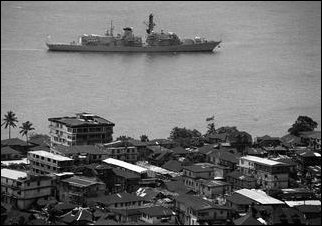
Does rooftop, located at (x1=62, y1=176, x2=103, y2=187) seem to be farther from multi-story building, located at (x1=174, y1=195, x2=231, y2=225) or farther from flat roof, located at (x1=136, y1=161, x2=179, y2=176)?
flat roof, located at (x1=136, y1=161, x2=179, y2=176)

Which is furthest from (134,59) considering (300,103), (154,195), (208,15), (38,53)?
(154,195)

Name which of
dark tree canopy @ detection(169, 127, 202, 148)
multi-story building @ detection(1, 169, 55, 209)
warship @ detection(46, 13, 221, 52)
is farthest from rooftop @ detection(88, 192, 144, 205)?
warship @ detection(46, 13, 221, 52)

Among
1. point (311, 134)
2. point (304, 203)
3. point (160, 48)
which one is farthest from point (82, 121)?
point (160, 48)

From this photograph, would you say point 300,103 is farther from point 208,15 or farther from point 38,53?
point 208,15

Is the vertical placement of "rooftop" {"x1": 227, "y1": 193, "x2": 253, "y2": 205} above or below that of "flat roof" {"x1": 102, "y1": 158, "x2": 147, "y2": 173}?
below

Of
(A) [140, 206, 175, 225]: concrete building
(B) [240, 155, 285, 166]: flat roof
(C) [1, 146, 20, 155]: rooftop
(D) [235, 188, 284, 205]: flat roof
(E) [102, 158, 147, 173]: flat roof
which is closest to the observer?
(A) [140, 206, 175, 225]: concrete building
